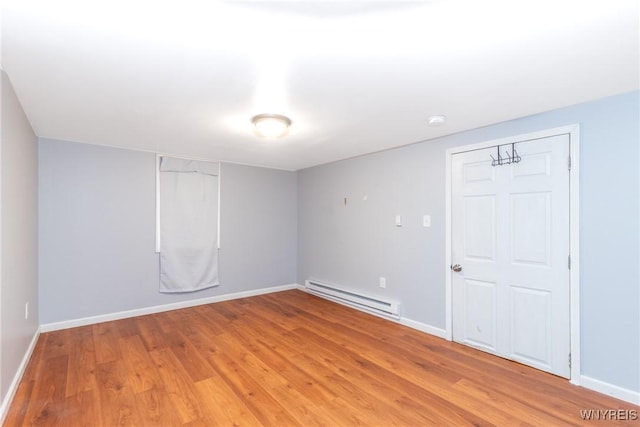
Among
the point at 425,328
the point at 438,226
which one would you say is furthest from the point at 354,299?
the point at 438,226

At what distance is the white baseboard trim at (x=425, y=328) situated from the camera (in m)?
3.26

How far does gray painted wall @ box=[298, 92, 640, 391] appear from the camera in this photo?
2162 mm

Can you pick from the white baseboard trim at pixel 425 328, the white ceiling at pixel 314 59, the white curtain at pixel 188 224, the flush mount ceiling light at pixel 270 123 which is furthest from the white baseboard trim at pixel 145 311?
the flush mount ceiling light at pixel 270 123

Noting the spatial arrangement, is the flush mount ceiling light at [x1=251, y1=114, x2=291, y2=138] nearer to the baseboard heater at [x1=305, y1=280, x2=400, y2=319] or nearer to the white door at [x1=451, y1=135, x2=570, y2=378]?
the white door at [x1=451, y1=135, x2=570, y2=378]

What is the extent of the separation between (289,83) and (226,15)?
2.26 ft

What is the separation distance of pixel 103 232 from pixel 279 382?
292cm

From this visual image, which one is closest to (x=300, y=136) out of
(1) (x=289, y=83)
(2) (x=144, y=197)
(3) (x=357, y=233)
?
(1) (x=289, y=83)

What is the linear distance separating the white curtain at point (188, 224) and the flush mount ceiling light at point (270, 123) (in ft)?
6.58

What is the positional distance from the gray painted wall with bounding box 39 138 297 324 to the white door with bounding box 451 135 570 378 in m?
3.24

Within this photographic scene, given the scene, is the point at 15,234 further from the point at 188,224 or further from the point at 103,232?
the point at 188,224

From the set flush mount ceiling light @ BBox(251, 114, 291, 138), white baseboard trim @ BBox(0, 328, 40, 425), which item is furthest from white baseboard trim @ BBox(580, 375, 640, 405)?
Answer: white baseboard trim @ BBox(0, 328, 40, 425)

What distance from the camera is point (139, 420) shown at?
6.31ft

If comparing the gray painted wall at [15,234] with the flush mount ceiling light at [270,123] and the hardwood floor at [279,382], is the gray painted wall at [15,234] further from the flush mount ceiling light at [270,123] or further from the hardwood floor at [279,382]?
the flush mount ceiling light at [270,123]

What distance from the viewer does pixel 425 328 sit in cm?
341
